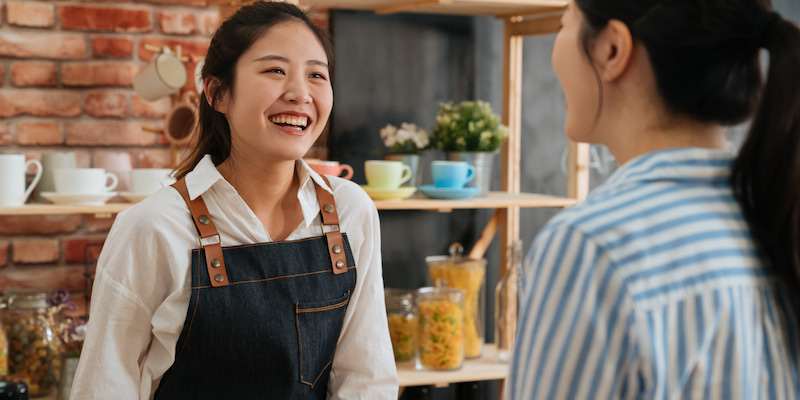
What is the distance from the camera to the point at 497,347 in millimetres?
2141

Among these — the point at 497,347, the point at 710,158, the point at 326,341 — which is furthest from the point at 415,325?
the point at 710,158

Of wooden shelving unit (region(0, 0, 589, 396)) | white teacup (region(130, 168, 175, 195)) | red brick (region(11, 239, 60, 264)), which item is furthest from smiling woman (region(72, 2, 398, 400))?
red brick (region(11, 239, 60, 264))

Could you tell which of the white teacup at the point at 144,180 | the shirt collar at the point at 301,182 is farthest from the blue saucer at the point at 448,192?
the white teacup at the point at 144,180

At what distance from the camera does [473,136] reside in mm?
2053

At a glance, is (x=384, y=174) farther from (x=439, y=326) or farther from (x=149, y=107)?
(x=149, y=107)

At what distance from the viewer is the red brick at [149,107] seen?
2.03 metres

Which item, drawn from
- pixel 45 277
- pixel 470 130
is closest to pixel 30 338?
pixel 45 277

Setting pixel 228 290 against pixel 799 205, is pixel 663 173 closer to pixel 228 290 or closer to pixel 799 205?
pixel 799 205

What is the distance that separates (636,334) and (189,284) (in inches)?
34.8

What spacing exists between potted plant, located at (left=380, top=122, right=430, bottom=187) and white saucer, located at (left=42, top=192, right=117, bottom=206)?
0.76 m

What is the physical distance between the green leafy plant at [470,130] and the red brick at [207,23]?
2.31 feet

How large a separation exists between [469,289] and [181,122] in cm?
93

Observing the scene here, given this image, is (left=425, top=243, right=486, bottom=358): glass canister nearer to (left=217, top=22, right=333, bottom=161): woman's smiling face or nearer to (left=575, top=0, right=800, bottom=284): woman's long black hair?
(left=217, top=22, right=333, bottom=161): woman's smiling face

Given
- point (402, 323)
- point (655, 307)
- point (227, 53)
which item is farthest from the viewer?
point (402, 323)
